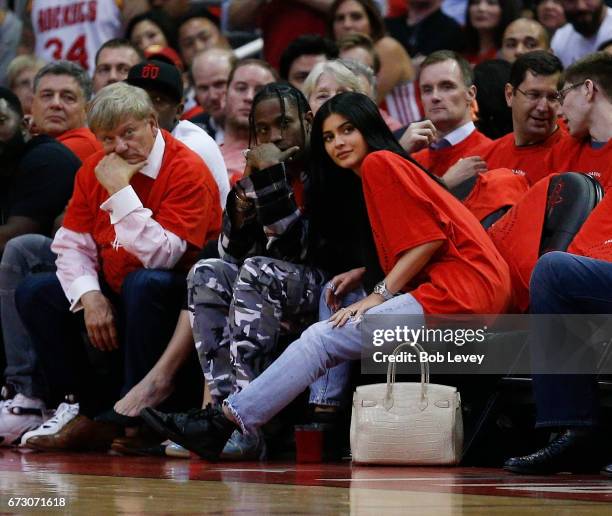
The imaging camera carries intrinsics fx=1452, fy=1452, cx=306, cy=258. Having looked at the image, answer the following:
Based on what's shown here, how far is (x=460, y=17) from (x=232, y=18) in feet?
6.64

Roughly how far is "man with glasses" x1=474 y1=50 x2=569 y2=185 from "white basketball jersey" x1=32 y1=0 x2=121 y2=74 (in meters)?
4.98

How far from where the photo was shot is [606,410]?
5.62 m

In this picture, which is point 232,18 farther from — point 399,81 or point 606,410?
point 606,410

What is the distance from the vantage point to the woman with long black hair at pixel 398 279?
230 inches

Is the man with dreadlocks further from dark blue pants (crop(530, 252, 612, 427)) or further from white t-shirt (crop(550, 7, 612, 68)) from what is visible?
white t-shirt (crop(550, 7, 612, 68))

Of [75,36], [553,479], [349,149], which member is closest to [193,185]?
[349,149]

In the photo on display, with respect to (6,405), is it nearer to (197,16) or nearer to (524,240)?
(524,240)

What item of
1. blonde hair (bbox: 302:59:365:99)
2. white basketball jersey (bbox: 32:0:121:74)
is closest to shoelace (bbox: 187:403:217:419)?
blonde hair (bbox: 302:59:365:99)

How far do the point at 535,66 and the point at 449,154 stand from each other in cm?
68

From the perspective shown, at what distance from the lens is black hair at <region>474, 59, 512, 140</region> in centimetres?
821

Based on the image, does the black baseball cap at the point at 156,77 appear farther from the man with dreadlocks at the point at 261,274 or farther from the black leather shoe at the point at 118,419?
the black leather shoe at the point at 118,419

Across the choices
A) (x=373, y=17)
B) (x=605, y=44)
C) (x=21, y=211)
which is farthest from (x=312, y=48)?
(x=21, y=211)

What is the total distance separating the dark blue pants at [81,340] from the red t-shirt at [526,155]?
167cm

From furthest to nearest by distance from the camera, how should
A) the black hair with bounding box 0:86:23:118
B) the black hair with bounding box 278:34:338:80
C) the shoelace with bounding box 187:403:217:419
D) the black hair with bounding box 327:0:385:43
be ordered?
the black hair with bounding box 327:0:385:43 < the black hair with bounding box 278:34:338:80 < the black hair with bounding box 0:86:23:118 < the shoelace with bounding box 187:403:217:419
